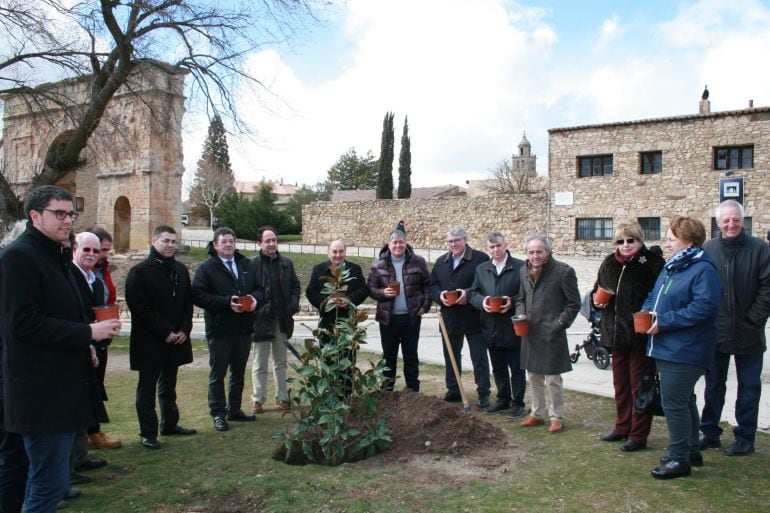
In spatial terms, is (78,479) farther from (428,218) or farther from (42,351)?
(428,218)

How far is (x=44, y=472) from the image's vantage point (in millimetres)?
3186

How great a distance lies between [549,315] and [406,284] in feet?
5.75

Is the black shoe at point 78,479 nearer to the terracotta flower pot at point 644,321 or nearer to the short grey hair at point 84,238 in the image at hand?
the short grey hair at point 84,238

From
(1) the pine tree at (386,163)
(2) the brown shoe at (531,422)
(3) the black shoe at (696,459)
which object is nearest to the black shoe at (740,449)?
(3) the black shoe at (696,459)

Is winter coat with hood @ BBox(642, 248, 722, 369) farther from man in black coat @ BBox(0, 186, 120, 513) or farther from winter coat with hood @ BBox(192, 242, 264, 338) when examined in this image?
winter coat with hood @ BBox(192, 242, 264, 338)

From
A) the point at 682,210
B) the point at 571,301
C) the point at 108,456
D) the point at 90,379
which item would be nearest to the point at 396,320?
the point at 571,301

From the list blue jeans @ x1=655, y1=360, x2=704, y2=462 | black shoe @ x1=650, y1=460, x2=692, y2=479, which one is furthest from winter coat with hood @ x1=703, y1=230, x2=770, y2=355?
black shoe @ x1=650, y1=460, x2=692, y2=479

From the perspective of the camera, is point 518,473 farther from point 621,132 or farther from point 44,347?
point 621,132

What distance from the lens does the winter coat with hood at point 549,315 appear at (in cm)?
564

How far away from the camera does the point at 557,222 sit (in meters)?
30.0

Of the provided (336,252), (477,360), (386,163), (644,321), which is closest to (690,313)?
(644,321)

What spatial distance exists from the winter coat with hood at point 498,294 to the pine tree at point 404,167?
142 feet

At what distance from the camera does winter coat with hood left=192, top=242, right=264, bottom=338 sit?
233 inches

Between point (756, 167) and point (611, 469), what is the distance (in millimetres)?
25630
